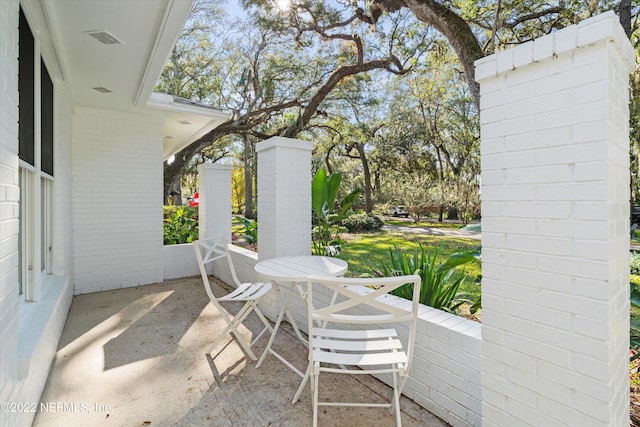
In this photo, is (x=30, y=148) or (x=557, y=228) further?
(x=30, y=148)

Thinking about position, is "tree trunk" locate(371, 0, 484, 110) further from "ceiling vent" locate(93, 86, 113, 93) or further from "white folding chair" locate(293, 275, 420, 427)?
"ceiling vent" locate(93, 86, 113, 93)

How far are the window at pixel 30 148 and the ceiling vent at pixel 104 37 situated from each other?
46cm

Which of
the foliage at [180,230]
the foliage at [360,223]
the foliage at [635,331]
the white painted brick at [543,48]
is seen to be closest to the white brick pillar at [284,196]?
the white painted brick at [543,48]

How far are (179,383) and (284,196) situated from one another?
6.86 ft

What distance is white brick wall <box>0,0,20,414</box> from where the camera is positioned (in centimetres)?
151

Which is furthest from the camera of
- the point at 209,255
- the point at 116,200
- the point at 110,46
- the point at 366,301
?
the point at 116,200

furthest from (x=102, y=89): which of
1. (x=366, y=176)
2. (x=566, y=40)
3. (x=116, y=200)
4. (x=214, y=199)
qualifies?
(x=366, y=176)

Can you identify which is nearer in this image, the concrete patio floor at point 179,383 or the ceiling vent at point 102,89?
the concrete patio floor at point 179,383

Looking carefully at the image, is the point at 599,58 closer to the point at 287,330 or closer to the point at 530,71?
the point at 530,71

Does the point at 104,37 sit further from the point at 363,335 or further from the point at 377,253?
the point at 377,253

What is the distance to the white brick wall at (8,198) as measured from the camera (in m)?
1.51

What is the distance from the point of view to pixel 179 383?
8.41ft

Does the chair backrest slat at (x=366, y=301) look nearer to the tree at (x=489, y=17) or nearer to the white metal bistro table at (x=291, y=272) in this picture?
the white metal bistro table at (x=291, y=272)

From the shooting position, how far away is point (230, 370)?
2744 mm
